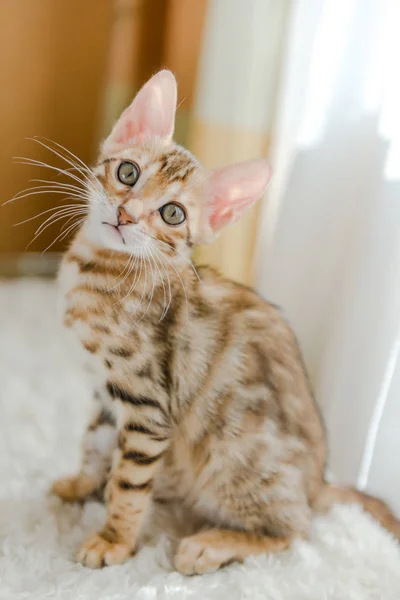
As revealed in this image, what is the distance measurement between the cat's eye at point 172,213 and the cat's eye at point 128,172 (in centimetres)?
5

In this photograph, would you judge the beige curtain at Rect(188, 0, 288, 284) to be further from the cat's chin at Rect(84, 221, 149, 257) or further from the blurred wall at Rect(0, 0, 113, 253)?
the blurred wall at Rect(0, 0, 113, 253)

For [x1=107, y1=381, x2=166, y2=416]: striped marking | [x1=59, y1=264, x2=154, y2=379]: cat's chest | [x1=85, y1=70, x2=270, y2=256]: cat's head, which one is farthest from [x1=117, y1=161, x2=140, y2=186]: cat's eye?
[x1=107, y1=381, x2=166, y2=416]: striped marking

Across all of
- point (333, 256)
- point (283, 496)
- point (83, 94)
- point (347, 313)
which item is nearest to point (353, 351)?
point (347, 313)

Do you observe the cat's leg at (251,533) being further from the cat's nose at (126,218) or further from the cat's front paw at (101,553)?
the cat's nose at (126,218)

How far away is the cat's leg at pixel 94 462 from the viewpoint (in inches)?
37.7

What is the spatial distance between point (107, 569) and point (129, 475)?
123 mm

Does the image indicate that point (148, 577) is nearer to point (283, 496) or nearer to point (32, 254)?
point (283, 496)

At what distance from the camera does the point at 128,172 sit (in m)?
0.75

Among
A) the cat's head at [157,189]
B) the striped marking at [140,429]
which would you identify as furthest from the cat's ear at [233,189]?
the striped marking at [140,429]

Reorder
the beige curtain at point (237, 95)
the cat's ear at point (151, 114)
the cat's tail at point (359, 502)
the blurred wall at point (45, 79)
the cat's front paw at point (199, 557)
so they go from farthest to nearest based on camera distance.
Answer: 1. the blurred wall at point (45, 79)
2. the beige curtain at point (237, 95)
3. the cat's tail at point (359, 502)
4. the cat's front paw at point (199, 557)
5. the cat's ear at point (151, 114)

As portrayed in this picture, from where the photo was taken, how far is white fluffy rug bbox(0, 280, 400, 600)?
2.56 ft

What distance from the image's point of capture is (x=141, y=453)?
811 millimetres

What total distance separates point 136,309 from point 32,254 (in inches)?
41.9

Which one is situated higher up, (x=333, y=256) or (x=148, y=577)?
(x=333, y=256)
